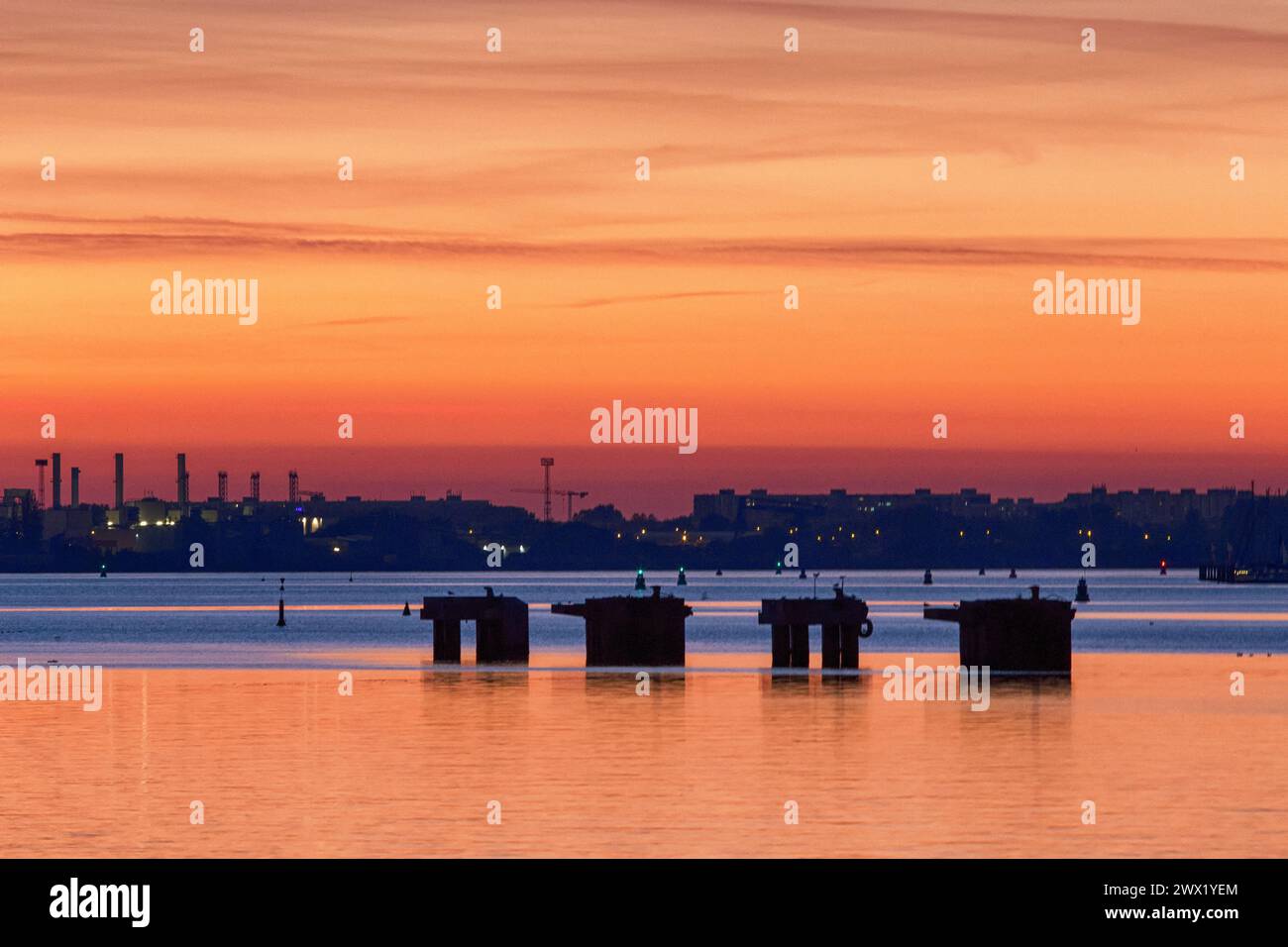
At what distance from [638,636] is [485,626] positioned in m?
9.04

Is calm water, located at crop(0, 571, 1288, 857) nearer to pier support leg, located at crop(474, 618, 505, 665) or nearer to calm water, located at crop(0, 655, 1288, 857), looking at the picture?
calm water, located at crop(0, 655, 1288, 857)

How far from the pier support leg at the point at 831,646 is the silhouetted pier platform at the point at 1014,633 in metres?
8.30

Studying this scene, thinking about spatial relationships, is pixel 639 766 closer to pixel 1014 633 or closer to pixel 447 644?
pixel 1014 633

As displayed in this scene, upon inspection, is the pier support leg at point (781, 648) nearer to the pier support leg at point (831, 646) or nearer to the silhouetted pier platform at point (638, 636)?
the pier support leg at point (831, 646)

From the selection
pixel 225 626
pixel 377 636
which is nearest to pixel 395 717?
pixel 377 636

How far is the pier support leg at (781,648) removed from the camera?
3824 inches

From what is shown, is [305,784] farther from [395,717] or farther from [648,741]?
[395,717]

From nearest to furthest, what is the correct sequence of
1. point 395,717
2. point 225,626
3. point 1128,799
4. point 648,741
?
1. point 1128,799
2. point 648,741
3. point 395,717
4. point 225,626

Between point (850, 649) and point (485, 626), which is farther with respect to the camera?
point (485, 626)

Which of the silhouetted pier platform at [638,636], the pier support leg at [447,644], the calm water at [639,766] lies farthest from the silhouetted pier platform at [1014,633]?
the pier support leg at [447,644]

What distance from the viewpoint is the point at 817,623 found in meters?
88.8

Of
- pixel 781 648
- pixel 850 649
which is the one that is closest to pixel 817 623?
pixel 850 649

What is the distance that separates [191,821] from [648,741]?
19.8 meters
